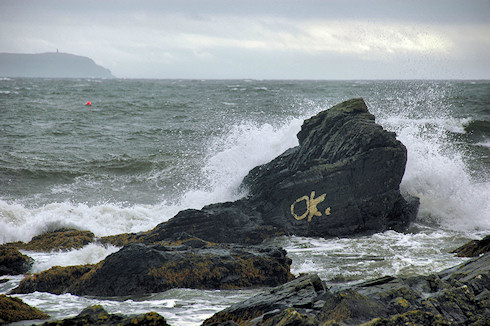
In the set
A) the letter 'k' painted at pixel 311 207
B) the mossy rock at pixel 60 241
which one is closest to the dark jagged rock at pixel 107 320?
the mossy rock at pixel 60 241

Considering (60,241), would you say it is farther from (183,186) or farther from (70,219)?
(183,186)

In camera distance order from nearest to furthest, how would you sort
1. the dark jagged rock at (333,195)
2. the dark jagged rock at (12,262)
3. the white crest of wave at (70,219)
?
the dark jagged rock at (12,262) → the dark jagged rock at (333,195) → the white crest of wave at (70,219)

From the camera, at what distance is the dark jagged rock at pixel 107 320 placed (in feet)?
11.1

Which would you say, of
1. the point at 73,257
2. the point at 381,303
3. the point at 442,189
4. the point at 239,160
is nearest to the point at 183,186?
the point at 239,160

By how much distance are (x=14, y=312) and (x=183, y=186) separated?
9050 millimetres

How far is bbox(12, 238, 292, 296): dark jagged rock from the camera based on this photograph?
18.4 feet

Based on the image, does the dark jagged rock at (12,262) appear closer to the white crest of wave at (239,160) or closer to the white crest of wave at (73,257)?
the white crest of wave at (73,257)

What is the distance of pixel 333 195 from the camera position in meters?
8.33

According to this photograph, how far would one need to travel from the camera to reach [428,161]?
11078 millimetres

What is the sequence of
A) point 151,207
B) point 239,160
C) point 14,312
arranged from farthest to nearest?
point 239,160 < point 151,207 < point 14,312

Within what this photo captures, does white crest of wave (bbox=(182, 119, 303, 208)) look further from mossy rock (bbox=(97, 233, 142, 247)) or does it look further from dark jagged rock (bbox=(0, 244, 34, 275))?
dark jagged rock (bbox=(0, 244, 34, 275))

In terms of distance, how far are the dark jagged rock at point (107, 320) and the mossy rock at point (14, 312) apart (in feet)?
3.56

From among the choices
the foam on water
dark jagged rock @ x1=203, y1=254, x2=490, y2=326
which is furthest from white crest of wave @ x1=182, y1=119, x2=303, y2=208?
dark jagged rock @ x1=203, y1=254, x2=490, y2=326

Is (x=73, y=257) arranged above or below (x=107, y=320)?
below
